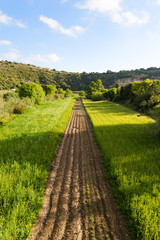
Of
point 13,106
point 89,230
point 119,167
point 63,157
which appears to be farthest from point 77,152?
point 13,106

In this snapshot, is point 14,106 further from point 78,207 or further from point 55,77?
point 55,77

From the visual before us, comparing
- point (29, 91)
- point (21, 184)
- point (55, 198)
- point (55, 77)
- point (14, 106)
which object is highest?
point (55, 77)

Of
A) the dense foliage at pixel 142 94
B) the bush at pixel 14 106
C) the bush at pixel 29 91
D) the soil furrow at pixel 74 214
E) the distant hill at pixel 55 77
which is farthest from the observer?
→ the distant hill at pixel 55 77

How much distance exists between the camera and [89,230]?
3422 mm

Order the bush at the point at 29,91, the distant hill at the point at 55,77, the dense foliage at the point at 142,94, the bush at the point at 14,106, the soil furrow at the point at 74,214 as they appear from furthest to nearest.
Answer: the distant hill at the point at 55,77
the bush at the point at 29,91
the dense foliage at the point at 142,94
the bush at the point at 14,106
the soil furrow at the point at 74,214

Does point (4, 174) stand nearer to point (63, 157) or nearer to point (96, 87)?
point (63, 157)

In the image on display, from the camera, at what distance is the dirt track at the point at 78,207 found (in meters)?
3.34

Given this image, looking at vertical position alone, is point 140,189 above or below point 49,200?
above

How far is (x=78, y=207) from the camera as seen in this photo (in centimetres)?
411

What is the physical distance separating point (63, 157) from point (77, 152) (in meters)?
1.13

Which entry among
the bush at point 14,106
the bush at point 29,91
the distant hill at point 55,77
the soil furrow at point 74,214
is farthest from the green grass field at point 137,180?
the distant hill at point 55,77

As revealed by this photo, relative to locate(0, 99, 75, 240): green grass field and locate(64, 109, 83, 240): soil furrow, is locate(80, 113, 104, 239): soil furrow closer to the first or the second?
locate(64, 109, 83, 240): soil furrow

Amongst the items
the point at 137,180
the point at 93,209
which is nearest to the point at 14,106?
the point at 93,209

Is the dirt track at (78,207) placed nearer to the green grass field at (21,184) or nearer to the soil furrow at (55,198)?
the soil furrow at (55,198)
